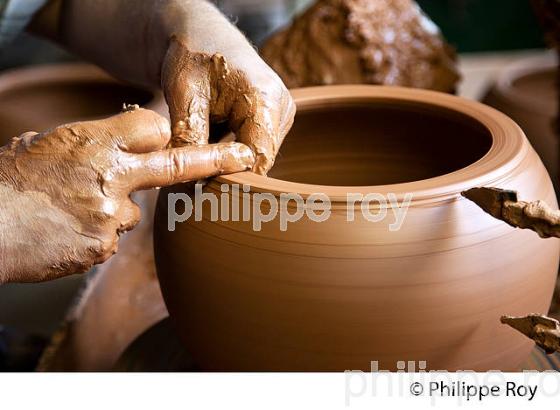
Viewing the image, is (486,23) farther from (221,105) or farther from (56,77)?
(221,105)

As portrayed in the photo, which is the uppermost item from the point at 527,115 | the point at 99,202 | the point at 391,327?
the point at 99,202

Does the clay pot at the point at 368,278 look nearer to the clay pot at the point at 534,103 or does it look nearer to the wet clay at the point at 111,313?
the wet clay at the point at 111,313

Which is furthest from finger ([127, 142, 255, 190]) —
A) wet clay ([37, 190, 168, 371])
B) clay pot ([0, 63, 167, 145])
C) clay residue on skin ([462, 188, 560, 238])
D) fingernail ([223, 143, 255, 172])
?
clay pot ([0, 63, 167, 145])

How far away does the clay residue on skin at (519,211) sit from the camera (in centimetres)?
85

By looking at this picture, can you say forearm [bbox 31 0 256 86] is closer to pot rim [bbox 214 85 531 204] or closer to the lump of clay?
pot rim [bbox 214 85 531 204]

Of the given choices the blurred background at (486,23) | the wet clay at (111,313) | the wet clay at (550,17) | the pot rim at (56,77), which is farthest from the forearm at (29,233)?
the blurred background at (486,23)

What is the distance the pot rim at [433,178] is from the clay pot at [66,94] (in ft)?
3.38

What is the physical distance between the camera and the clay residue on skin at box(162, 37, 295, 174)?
102cm

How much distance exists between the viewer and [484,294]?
0.94 m

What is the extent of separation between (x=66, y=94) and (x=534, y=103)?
1.28 meters

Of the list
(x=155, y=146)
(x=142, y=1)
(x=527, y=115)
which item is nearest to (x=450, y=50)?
(x=527, y=115)

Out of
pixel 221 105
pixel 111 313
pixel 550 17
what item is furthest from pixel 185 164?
pixel 550 17

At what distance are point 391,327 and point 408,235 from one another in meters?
0.11
